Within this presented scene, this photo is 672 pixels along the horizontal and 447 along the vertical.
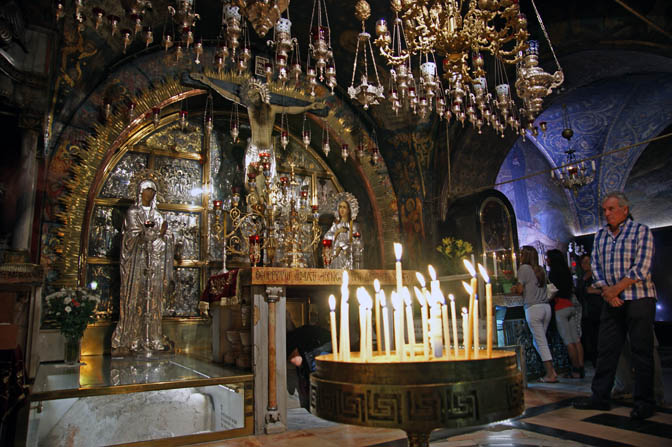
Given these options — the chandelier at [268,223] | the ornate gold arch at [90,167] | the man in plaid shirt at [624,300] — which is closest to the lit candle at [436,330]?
the man in plaid shirt at [624,300]

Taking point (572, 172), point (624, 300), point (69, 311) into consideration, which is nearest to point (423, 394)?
point (624, 300)

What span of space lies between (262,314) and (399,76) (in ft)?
9.28

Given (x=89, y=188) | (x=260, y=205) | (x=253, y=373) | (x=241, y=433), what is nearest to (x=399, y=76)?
(x=260, y=205)

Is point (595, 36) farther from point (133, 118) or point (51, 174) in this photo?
point (51, 174)

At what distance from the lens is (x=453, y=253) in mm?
8664

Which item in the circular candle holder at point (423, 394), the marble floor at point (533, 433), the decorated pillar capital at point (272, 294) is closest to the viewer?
the circular candle holder at point (423, 394)

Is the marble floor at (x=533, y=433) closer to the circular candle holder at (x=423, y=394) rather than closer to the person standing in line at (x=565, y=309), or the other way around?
the person standing in line at (x=565, y=309)

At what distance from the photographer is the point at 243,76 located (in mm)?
8492

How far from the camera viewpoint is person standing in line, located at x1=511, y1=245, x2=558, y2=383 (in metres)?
6.09

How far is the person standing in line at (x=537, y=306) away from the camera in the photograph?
6.09 m

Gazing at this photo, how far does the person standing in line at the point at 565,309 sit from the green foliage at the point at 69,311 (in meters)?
6.23

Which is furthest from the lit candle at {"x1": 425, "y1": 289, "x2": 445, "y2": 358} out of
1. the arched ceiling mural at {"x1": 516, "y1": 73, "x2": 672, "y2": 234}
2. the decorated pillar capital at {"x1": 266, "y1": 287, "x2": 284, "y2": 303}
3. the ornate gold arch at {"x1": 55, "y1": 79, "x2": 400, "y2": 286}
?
the arched ceiling mural at {"x1": 516, "y1": 73, "x2": 672, "y2": 234}

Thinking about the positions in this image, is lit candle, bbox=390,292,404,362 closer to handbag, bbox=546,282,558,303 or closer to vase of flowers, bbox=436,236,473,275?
handbag, bbox=546,282,558,303

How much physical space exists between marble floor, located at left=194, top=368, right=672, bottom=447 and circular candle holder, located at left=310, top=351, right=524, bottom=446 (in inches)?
93.9
